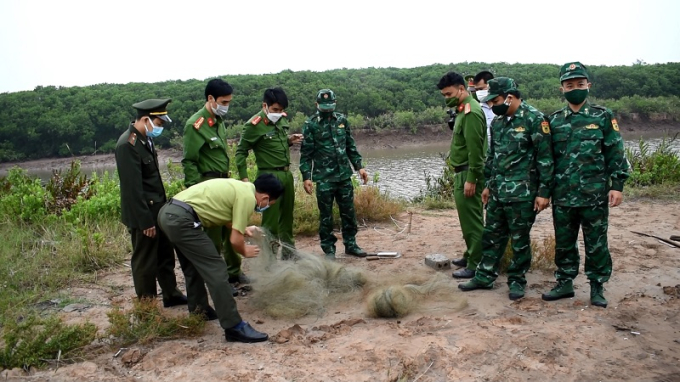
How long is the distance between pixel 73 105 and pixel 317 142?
19.8m

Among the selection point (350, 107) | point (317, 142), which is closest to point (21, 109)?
point (350, 107)

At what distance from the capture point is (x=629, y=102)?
2484cm

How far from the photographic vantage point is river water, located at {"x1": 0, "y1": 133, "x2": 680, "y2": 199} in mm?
12422

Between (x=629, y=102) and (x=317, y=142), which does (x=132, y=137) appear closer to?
(x=317, y=142)

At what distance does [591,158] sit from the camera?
4.61 metres

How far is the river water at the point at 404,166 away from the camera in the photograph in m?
12.4

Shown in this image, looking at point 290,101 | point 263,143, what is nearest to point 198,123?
point 263,143

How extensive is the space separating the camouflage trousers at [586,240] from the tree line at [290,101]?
9.21 meters

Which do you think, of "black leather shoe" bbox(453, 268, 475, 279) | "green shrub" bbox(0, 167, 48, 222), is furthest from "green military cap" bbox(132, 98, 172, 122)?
"green shrub" bbox(0, 167, 48, 222)

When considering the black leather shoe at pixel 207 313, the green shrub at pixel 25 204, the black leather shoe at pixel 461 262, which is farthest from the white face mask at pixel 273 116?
the green shrub at pixel 25 204

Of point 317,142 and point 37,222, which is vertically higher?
point 317,142

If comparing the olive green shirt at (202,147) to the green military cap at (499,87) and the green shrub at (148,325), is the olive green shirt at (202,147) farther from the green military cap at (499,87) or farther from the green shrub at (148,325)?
the green military cap at (499,87)

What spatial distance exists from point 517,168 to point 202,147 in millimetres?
3196

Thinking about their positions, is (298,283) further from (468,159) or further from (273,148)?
(468,159)
